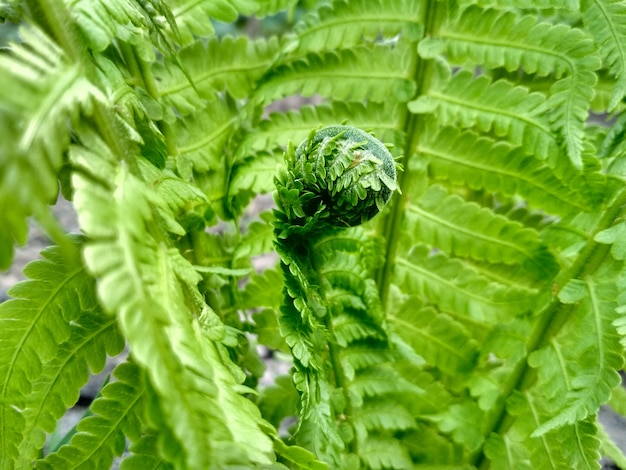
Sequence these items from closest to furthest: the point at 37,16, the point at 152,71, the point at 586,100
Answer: the point at 37,16
the point at 586,100
the point at 152,71

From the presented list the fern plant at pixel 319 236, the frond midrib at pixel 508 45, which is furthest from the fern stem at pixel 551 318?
the frond midrib at pixel 508 45

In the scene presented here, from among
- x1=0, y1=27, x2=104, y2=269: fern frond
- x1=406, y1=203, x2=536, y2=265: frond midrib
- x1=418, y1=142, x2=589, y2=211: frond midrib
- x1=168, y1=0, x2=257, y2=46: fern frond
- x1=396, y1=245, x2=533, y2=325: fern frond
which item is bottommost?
x1=396, y1=245, x2=533, y2=325: fern frond

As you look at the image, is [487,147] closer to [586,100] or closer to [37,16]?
[586,100]

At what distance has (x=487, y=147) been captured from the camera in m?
1.21

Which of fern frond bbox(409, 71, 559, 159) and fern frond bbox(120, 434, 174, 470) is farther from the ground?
fern frond bbox(409, 71, 559, 159)

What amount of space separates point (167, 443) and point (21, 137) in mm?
285

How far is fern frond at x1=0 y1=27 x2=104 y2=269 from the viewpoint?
489 millimetres

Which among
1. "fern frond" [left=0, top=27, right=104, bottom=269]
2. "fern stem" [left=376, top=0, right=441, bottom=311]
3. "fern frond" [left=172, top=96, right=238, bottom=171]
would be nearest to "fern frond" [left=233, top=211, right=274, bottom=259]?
"fern frond" [left=172, top=96, right=238, bottom=171]

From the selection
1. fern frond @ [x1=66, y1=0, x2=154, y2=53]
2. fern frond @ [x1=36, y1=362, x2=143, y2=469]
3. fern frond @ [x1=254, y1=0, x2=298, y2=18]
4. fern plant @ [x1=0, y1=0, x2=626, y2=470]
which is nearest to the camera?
fern plant @ [x1=0, y1=0, x2=626, y2=470]

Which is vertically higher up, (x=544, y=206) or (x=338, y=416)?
(x=544, y=206)

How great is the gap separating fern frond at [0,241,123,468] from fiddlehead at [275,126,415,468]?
11.6 inches

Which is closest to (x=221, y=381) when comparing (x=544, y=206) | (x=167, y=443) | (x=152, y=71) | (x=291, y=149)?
(x=167, y=443)

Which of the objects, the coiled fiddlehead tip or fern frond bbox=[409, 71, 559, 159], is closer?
the coiled fiddlehead tip

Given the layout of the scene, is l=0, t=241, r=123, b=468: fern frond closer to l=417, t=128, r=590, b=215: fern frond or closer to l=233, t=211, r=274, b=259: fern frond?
l=233, t=211, r=274, b=259: fern frond
